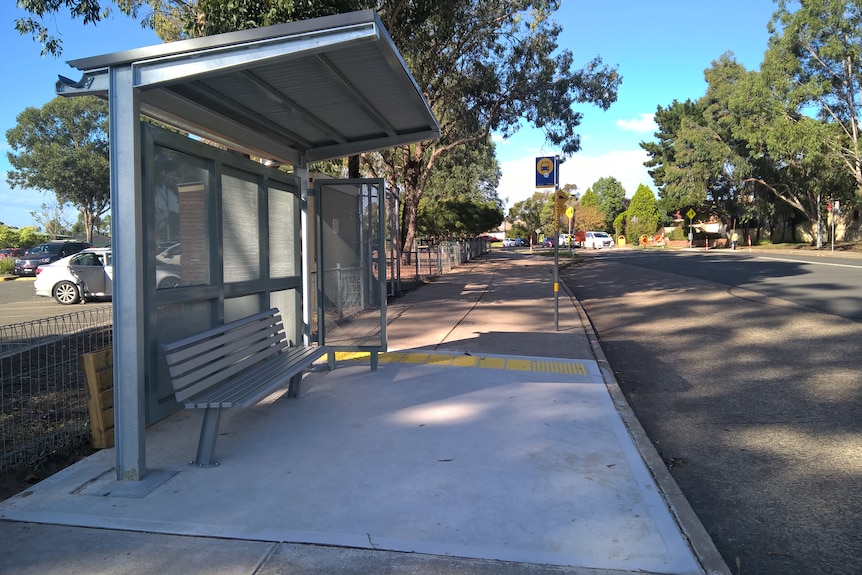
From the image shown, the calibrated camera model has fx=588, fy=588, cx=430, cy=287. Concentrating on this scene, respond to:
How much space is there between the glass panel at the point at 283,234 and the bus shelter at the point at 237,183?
0.8 inches

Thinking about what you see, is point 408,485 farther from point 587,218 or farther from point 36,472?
point 587,218

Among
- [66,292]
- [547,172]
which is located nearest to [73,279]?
[66,292]

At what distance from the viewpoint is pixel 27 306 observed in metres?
16.0

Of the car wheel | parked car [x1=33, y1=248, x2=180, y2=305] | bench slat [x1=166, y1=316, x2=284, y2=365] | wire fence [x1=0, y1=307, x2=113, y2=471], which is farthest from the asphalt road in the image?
the car wheel

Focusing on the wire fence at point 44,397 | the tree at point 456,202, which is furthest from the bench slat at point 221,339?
the tree at point 456,202

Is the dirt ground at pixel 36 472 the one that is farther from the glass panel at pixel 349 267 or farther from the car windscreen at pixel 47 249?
the car windscreen at pixel 47 249

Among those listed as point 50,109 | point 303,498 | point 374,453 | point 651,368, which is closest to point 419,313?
point 651,368

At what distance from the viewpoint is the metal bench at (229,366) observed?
14.3 feet

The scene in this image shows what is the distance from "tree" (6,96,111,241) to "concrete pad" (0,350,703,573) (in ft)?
138

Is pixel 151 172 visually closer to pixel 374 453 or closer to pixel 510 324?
pixel 374 453

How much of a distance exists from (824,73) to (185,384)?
41977 mm

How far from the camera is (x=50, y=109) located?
4175 centimetres

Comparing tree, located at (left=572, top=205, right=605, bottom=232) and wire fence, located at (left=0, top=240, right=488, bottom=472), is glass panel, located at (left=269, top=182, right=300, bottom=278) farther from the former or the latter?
tree, located at (left=572, top=205, right=605, bottom=232)

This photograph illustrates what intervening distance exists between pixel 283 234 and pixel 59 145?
4381 cm
